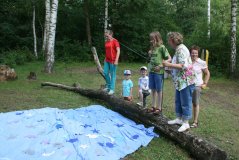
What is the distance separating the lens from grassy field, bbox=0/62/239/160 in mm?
5930

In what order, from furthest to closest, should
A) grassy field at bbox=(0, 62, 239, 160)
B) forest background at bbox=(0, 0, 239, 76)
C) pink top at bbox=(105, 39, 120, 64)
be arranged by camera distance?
1. forest background at bbox=(0, 0, 239, 76)
2. pink top at bbox=(105, 39, 120, 64)
3. grassy field at bbox=(0, 62, 239, 160)

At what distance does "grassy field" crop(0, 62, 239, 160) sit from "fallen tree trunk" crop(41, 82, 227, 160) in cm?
17

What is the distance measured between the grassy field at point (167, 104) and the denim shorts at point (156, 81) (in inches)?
41.9

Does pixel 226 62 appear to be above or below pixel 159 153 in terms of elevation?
above

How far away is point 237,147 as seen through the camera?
6262 millimetres

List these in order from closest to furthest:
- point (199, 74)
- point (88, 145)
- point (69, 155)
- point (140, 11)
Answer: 1. point (69, 155)
2. point (88, 145)
3. point (199, 74)
4. point (140, 11)

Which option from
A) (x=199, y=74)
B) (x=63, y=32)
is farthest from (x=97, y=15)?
(x=199, y=74)

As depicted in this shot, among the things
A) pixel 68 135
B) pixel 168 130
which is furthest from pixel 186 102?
pixel 68 135

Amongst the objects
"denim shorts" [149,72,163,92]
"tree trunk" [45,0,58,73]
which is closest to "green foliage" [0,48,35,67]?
"tree trunk" [45,0,58,73]

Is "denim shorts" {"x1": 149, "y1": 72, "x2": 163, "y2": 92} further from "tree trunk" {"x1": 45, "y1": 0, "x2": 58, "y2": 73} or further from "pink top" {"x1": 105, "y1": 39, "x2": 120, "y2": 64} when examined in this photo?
"tree trunk" {"x1": 45, "y1": 0, "x2": 58, "y2": 73}

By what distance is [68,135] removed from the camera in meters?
6.16

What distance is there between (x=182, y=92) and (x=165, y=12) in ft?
76.4

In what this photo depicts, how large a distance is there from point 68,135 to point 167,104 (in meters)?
4.21

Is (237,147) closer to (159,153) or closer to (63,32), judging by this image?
(159,153)
